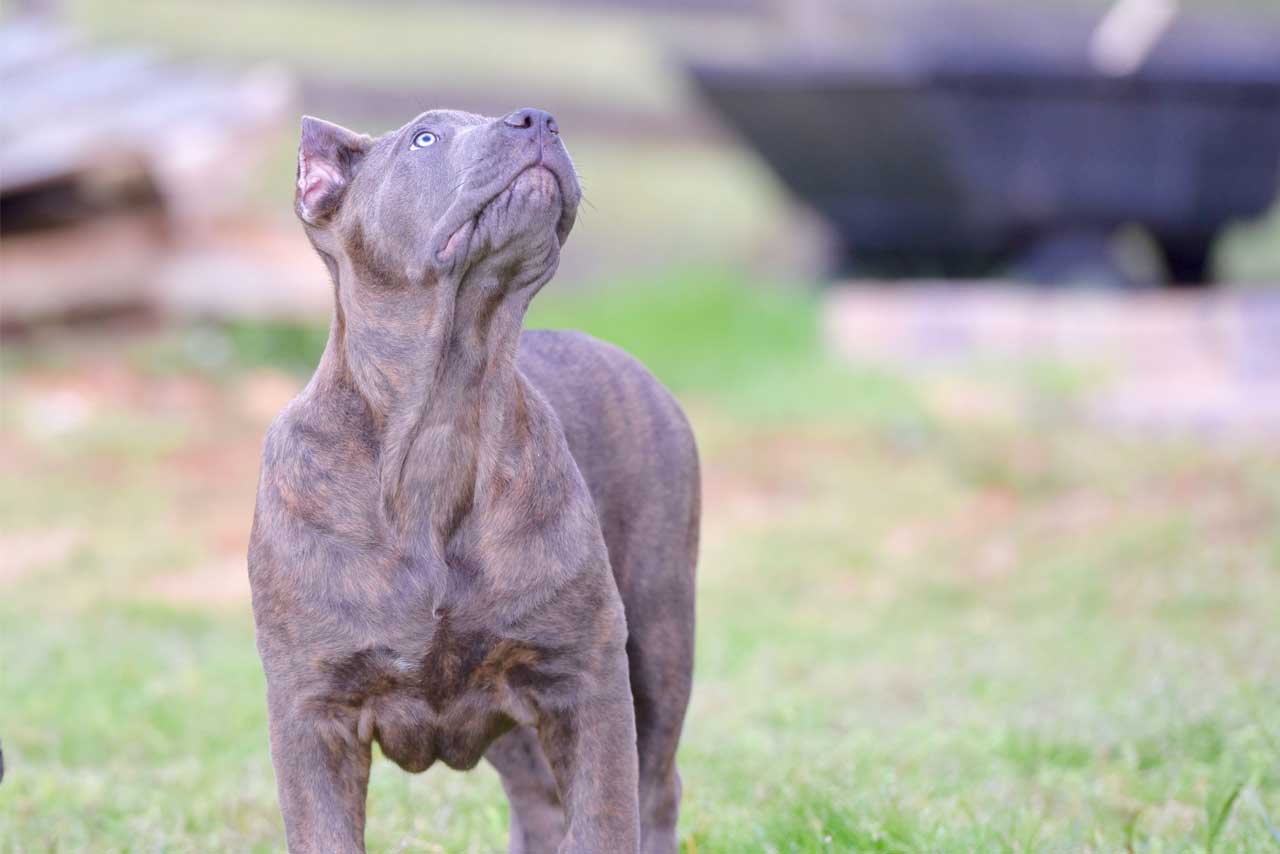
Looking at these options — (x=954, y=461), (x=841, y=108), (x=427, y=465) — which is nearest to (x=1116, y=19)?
(x=841, y=108)

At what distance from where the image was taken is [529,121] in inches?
123

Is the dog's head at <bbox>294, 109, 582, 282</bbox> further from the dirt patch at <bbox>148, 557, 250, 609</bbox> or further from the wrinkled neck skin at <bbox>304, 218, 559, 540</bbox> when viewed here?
the dirt patch at <bbox>148, 557, 250, 609</bbox>

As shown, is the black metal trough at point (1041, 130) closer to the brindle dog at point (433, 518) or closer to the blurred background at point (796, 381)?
the blurred background at point (796, 381)

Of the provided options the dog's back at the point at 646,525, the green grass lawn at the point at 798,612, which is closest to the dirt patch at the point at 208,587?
the green grass lawn at the point at 798,612

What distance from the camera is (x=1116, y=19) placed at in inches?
496

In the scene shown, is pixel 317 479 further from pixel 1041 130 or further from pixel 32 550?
pixel 1041 130

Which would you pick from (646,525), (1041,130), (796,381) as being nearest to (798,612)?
(796,381)

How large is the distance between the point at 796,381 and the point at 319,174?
7.22 m

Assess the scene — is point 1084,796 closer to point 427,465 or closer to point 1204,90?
point 427,465

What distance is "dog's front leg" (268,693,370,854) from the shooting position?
120 inches

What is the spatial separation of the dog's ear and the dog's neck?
0.13 meters

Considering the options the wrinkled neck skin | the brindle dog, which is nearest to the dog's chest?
the brindle dog

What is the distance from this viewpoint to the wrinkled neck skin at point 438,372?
311 centimetres

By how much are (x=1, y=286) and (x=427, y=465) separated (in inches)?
280
